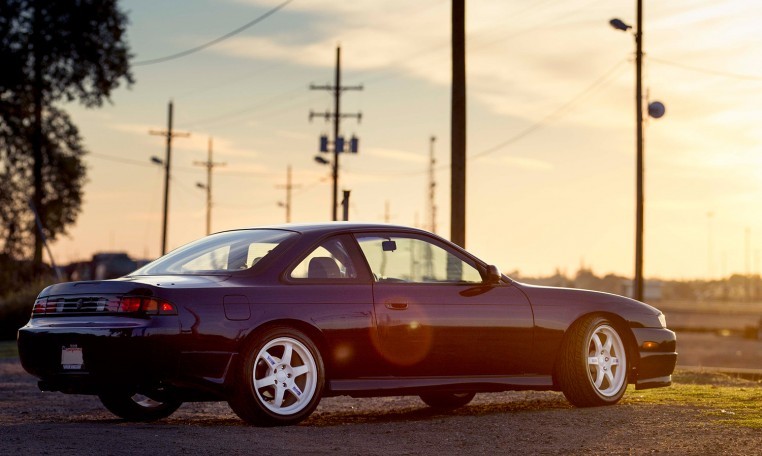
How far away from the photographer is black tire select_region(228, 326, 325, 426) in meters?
9.02

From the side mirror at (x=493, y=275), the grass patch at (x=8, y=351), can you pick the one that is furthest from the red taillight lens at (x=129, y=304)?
the grass patch at (x=8, y=351)

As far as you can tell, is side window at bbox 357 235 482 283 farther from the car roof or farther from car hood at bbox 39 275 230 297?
car hood at bbox 39 275 230 297

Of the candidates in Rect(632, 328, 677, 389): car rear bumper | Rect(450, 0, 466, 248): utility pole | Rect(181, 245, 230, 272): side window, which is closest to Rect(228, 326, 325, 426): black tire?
Rect(181, 245, 230, 272): side window

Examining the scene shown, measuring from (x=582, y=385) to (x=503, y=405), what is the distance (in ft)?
3.37

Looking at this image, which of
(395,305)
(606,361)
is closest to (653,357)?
(606,361)

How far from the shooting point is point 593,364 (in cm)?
1083

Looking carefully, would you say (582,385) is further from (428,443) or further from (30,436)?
(30,436)

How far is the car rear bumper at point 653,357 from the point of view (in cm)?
1108

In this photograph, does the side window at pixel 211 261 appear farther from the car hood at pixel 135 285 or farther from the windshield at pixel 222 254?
the car hood at pixel 135 285

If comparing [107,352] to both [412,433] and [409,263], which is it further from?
[409,263]

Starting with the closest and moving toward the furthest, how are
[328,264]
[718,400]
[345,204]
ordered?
[328,264] < [718,400] < [345,204]

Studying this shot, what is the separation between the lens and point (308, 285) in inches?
371

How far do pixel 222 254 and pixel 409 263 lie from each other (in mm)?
1885

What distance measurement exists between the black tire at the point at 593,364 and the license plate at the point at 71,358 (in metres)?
3.93
